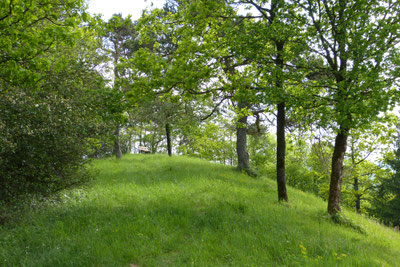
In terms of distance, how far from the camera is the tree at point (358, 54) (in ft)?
21.7

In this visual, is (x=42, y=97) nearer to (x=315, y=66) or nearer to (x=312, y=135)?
(x=315, y=66)

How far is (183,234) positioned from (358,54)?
6.71 meters

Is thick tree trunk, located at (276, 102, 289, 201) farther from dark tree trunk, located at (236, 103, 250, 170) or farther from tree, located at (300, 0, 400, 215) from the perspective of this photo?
dark tree trunk, located at (236, 103, 250, 170)

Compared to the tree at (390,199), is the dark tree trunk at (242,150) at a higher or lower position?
higher

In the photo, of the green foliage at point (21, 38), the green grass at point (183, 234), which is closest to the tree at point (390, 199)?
the green grass at point (183, 234)

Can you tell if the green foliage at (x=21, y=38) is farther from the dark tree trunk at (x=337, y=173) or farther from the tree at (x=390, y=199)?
the tree at (x=390, y=199)

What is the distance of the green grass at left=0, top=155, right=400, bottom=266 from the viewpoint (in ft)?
17.0

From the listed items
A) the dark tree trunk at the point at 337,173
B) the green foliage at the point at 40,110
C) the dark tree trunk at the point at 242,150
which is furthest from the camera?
the dark tree trunk at the point at 242,150

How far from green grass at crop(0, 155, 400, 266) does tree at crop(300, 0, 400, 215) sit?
3.06 m

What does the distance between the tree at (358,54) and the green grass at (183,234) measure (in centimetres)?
306

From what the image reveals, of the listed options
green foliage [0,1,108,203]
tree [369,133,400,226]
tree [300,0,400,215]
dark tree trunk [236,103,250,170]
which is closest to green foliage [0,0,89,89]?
green foliage [0,1,108,203]

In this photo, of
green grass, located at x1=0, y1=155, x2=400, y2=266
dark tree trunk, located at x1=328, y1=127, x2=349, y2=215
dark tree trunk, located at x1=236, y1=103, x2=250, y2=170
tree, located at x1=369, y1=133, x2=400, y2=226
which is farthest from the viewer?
tree, located at x1=369, y1=133, x2=400, y2=226

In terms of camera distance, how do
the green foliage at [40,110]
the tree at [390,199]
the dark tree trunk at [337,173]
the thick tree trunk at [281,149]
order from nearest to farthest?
the green foliage at [40,110] < the dark tree trunk at [337,173] < the thick tree trunk at [281,149] < the tree at [390,199]

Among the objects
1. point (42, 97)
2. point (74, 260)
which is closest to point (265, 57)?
point (42, 97)
